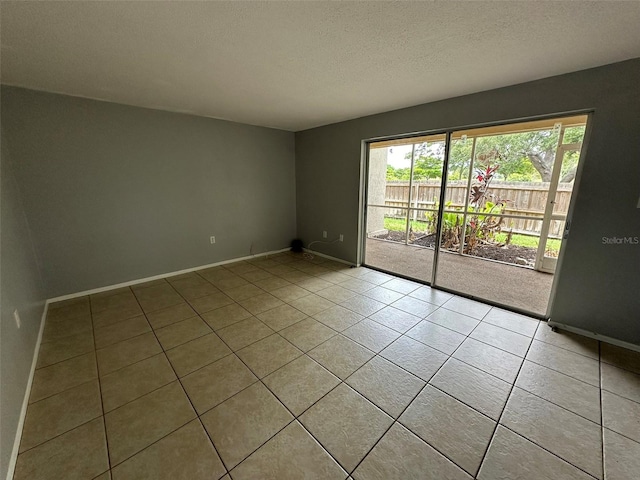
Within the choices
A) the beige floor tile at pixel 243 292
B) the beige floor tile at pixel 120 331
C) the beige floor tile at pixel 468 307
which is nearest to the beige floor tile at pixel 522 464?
the beige floor tile at pixel 468 307

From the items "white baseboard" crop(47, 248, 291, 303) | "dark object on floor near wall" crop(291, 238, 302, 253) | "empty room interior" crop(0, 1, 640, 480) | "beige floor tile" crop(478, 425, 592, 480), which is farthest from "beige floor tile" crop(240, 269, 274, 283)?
"beige floor tile" crop(478, 425, 592, 480)

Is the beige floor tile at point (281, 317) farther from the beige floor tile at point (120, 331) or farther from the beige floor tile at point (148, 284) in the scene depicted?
the beige floor tile at point (148, 284)

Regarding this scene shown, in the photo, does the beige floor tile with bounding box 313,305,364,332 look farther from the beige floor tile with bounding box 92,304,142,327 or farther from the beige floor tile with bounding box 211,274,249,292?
the beige floor tile with bounding box 92,304,142,327

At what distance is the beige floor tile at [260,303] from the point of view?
267 cm

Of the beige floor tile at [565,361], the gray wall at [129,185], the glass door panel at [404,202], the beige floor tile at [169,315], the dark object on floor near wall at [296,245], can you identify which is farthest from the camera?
the dark object on floor near wall at [296,245]

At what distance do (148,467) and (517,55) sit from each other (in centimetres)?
334

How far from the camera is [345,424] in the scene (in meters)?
1.40

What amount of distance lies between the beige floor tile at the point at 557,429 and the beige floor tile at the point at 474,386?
0.18 ft

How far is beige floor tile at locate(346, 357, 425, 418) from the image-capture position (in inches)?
60.6

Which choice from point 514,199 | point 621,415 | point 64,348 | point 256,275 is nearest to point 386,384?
point 621,415

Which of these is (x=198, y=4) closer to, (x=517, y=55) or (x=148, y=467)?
(x=517, y=55)

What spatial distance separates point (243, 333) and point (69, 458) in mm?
1180

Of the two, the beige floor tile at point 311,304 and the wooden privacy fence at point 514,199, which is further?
the wooden privacy fence at point 514,199

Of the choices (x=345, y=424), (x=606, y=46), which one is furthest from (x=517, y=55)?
(x=345, y=424)
